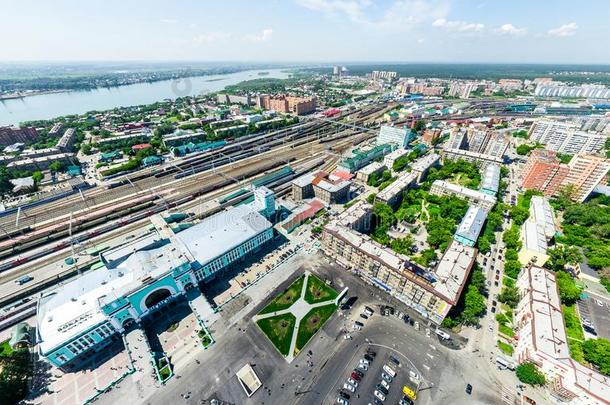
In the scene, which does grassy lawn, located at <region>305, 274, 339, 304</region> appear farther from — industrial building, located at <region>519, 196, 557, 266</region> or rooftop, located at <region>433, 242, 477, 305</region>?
industrial building, located at <region>519, 196, 557, 266</region>

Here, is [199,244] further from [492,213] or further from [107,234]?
[492,213]

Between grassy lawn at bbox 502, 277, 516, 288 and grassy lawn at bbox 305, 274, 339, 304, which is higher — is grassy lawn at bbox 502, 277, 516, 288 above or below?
above

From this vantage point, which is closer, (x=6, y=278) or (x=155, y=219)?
(x=6, y=278)

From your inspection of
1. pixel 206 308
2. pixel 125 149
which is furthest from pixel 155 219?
pixel 125 149

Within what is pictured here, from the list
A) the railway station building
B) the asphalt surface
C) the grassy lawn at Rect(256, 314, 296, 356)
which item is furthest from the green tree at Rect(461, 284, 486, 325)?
the railway station building

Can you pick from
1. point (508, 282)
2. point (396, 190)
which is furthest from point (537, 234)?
point (396, 190)

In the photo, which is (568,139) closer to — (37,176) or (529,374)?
(529,374)
